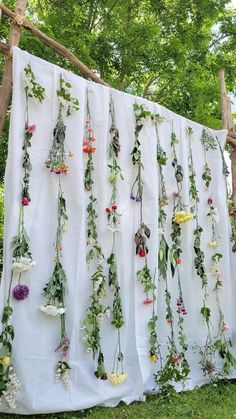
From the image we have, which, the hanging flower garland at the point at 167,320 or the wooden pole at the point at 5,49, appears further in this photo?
the hanging flower garland at the point at 167,320

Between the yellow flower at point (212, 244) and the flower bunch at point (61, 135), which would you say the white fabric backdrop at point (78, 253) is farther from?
the yellow flower at point (212, 244)

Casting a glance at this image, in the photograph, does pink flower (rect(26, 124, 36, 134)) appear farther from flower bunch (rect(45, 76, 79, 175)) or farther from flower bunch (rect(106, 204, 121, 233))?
flower bunch (rect(106, 204, 121, 233))

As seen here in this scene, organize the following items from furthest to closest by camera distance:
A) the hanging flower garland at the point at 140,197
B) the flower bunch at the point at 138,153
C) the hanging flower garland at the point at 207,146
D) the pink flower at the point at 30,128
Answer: the hanging flower garland at the point at 207,146, the flower bunch at the point at 138,153, the hanging flower garland at the point at 140,197, the pink flower at the point at 30,128

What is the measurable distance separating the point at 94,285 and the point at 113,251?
221 millimetres

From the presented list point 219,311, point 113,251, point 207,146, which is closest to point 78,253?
point 113,251

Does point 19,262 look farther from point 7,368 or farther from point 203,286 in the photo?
point 203,286

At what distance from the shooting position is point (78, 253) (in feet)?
6.42

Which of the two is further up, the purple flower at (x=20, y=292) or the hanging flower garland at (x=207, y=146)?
the hanging flower garland at (x=207, y=146)

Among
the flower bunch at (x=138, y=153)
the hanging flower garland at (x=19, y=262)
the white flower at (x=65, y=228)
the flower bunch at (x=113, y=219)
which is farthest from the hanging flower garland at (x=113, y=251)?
the hanging flower garland at (x=19, y=262)

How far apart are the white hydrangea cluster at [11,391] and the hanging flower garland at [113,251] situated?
51cm

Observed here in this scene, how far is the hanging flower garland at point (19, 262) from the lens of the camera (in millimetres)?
1643

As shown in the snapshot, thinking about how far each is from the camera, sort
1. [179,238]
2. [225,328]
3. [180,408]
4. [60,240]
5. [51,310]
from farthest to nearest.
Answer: [225,328], [179,238], [180,408], [60,240], [51,310]

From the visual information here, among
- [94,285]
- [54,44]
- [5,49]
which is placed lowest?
[94,285]

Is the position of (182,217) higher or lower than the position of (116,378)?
higher
